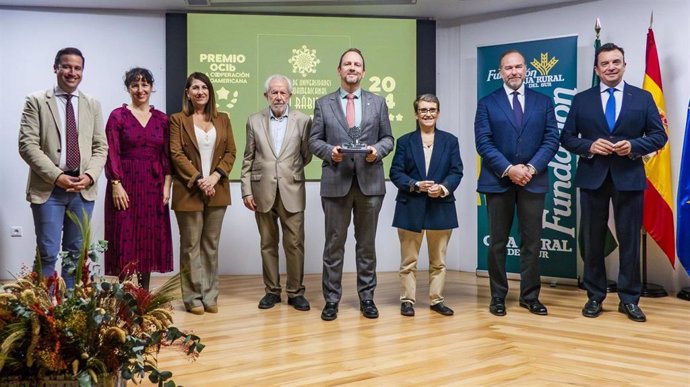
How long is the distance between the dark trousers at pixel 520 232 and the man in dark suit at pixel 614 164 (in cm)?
30

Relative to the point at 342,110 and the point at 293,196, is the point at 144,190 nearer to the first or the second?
the point at 293,196

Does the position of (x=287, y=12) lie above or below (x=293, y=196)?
above

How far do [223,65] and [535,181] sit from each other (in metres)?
3.01

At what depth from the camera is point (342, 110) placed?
4.30 metres

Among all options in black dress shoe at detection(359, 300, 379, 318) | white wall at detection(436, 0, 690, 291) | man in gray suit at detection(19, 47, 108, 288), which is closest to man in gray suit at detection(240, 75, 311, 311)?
black dress shoe at detection(359, 300, 379, 318)

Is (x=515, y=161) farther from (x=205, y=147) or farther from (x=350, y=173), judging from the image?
(x=205, y=147)

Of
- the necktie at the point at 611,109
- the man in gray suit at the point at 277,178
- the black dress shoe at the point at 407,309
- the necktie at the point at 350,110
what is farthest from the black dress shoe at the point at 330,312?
the necktie at the point at 611,109

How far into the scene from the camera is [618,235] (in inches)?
169

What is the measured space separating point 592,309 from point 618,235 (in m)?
0.47

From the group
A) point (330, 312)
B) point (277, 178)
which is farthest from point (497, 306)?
point (277, 178)

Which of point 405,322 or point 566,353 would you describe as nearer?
point 566,353

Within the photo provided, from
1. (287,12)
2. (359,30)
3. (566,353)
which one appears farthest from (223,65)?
(566,353)

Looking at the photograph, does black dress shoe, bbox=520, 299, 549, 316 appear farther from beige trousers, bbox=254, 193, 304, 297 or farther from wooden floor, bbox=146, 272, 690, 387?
beige trousers, bbox=254, 193, 304, 297

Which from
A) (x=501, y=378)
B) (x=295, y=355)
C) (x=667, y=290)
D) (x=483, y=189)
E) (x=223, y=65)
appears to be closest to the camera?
(x=501, y=378)
